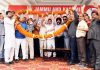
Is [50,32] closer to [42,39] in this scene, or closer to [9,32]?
[42,39]

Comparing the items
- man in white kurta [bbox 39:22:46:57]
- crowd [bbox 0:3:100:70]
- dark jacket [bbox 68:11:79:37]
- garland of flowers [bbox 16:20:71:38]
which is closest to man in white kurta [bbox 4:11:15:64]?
crowd [bbox 0:3:100:70]

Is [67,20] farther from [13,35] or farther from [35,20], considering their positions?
[13,35]

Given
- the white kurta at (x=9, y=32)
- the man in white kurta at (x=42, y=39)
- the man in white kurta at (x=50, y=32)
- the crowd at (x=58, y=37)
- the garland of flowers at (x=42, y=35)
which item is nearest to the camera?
the crowd at (x=58, y=37)

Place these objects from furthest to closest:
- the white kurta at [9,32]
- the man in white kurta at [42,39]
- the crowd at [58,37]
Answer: the man in white kurta at [42,39] < the white kurta at [9,32] < the crowd at [58,37]

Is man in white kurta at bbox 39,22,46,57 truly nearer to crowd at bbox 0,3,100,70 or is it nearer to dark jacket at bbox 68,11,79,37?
crowd at bbox 0,3,100,70

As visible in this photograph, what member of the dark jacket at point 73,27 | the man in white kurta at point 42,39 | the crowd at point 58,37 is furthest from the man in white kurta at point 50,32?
the dark jacket at point 73,27

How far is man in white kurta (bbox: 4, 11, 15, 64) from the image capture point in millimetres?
6543

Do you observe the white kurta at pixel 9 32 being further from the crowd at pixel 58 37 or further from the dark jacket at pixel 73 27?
the dark jacket at pixel 73 27

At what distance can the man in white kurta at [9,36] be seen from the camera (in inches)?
258

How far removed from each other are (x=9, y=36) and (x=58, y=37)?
177 cm

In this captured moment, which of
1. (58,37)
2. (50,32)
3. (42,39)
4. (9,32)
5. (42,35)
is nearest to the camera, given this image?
(9,32)

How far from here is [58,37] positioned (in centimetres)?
772

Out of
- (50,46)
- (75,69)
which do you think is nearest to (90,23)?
(75,69)

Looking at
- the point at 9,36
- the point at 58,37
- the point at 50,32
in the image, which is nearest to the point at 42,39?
the point at 50,32
